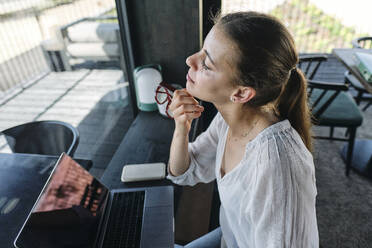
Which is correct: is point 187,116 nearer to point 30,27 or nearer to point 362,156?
point 30,27

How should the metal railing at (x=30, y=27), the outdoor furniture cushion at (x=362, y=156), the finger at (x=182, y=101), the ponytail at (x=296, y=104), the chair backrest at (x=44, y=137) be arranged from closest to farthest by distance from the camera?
the ponytail at (x=296, y=104) → the finger at (x=182, y=101) → the metal railing at (x=30, y=27) → the chair backrest at (x=44, y=137) → the outdoor furniture cushion at (x=362, y=156)

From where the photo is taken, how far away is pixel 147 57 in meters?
1.86

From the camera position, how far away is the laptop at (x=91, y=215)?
0.75m

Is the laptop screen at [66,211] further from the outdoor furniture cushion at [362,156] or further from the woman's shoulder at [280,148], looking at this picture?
the outdoor furniture cushion at [362,156]

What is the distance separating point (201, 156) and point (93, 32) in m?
1.13

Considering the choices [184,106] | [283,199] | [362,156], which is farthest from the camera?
[362,156]

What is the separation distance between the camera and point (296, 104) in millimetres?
885

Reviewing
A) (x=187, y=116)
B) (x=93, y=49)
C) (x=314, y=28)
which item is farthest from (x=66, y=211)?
(x=314, y=28)

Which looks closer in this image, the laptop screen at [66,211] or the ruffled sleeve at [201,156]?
the laptop screen at [66,211]

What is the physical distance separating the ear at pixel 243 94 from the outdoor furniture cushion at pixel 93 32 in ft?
3.78

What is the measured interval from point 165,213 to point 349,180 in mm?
1833

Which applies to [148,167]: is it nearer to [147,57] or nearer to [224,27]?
[224,27]

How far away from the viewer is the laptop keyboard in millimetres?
905

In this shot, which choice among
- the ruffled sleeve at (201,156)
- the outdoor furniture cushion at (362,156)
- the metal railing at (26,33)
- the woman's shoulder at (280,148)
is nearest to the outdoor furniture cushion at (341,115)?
the outdoor furniture cushion at (362,156)
